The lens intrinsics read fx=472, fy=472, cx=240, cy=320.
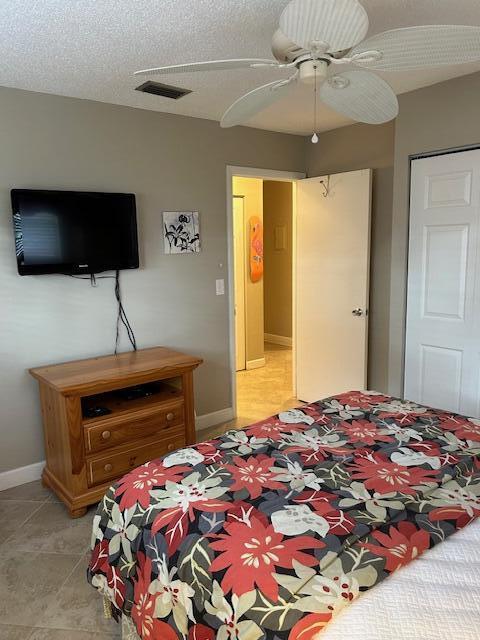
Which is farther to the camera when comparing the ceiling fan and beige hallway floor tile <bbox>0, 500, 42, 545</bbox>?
beige hallway floor tile <bbox>0, 500, 42, 545</bbox>

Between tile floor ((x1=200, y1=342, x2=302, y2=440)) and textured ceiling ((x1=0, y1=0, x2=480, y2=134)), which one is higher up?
textured ceiling ((x1=0, y1=0, x2=480, y2=134))

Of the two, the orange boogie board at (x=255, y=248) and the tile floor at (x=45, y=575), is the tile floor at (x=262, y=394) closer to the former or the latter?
the orange boogie board at (x=255, y=248)

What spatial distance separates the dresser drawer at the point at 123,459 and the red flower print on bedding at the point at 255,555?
5.04 ft

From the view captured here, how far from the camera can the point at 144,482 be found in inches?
67.1

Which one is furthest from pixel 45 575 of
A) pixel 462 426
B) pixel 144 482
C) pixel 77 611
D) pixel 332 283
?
pixel 332 283

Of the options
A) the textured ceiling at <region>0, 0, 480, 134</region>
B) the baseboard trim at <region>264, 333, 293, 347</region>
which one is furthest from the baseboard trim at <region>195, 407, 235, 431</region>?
the baseboard trim at <region>264, 333, 293, 347</region>

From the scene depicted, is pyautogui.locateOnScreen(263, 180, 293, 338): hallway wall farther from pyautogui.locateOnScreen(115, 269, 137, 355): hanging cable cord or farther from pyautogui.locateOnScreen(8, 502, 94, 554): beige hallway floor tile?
pyautogui.locateOnScreen(8, 502, 94, 554): beige hallway floor tile

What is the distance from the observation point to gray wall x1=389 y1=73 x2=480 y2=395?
112 inches

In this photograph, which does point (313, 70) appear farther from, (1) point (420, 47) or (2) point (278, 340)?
(2) point (278, 340)

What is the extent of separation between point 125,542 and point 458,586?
1.02m

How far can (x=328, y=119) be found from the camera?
372 cm

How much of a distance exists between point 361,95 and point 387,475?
4.64ft

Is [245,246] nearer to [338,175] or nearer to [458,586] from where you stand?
[338,175]

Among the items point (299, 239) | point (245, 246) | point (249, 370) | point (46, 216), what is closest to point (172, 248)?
point (46, 216)
